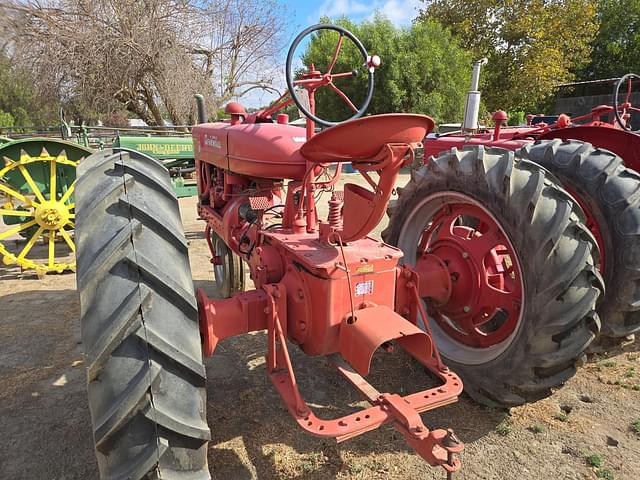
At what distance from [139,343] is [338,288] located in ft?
2.80

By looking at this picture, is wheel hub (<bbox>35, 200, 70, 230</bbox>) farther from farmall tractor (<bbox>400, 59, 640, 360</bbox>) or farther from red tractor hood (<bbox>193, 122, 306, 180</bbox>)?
farmall tractor (<bbox>400, 59, 640, 360</bbox>)

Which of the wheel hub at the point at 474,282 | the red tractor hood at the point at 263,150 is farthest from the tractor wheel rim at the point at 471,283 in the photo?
the red tractor hood at the point at 263,150

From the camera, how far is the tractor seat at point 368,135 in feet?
4.89

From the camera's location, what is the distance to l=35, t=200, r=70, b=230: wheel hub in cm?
489

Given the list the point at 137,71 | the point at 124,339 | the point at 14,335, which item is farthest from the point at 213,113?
the point at 124,339

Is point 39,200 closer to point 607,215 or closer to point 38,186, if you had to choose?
point 38,186

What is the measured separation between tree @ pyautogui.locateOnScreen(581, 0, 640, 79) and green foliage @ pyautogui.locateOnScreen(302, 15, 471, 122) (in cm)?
1469

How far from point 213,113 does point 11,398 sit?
13.8 metres

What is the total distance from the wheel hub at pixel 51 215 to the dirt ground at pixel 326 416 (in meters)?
2.09

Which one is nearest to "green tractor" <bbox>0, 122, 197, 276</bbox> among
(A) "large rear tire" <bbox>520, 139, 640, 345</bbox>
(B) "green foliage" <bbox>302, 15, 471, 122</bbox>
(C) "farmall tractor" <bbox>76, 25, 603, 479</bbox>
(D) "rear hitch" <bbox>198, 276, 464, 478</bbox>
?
(C) "farmall tractor" <bbox>76, 25, 603, 479</bbox>

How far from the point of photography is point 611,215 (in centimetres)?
254

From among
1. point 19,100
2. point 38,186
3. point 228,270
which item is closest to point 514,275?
point 228,270

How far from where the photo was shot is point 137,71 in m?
12.9

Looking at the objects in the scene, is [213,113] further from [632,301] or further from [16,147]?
[632,301]
